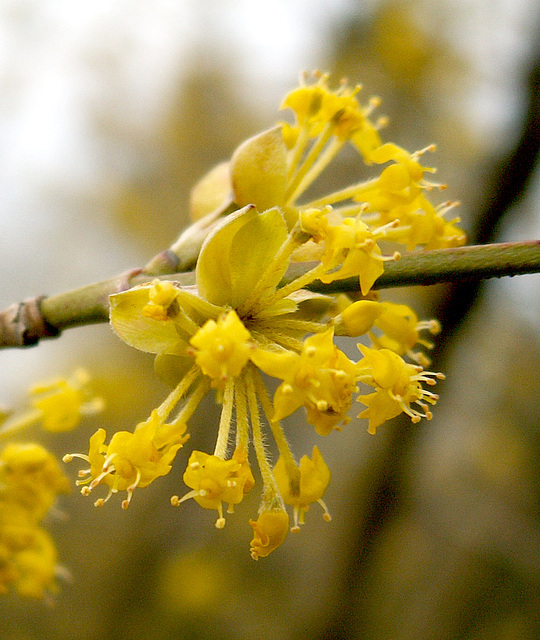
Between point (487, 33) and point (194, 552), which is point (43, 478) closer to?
point (194, 552)

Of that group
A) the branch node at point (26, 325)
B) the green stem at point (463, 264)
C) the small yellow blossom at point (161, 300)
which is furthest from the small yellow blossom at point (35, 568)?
the green stem at point (463, 264)

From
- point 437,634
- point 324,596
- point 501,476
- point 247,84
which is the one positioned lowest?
point 437,634

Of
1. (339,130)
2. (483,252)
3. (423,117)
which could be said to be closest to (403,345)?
(483,252)

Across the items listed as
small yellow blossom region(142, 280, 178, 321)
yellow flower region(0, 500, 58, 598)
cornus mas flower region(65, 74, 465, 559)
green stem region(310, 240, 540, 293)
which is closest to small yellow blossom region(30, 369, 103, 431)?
yellow flower region(0, 500, 58, 598)

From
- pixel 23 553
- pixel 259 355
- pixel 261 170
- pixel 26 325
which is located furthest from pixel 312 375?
pixel 23 553

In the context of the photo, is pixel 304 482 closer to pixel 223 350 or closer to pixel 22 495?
pixel 223 350

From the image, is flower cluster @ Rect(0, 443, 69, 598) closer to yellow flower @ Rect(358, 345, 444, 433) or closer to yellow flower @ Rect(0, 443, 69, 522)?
yellow flower @ Rect(0, 443, 69, 522)
